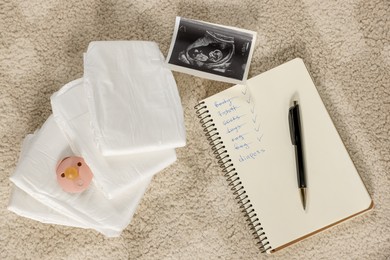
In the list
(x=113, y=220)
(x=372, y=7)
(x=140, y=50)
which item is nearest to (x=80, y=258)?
(x=113, y=220)

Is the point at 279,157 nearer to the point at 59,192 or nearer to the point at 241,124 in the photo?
the point at 241,124

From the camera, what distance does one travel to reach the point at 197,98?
83 cm

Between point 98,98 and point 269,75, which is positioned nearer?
point 98,98

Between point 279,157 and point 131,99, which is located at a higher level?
point 131,99

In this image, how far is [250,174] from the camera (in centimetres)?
79

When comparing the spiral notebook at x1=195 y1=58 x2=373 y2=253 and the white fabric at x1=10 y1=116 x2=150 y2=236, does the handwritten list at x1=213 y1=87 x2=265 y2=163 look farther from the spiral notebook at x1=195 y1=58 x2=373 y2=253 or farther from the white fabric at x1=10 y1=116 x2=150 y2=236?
the white fabric at x1=10 y1=116 x2=150 y2=236

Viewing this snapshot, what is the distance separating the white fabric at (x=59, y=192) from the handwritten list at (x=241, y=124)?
18 centimetres

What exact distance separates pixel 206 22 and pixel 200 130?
21 centimetres

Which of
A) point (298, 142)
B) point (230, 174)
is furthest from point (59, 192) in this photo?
point (298, 142)

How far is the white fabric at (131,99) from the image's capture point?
70 cm

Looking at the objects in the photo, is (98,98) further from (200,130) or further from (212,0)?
(212,0)

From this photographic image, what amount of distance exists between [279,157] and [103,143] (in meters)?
0.32

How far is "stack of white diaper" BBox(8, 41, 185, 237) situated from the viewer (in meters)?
0.69

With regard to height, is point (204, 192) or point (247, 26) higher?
point (247, 26)
